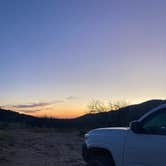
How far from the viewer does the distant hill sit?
39.0 meters

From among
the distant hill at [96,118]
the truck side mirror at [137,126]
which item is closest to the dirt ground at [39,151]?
the distant hill at [96,118]

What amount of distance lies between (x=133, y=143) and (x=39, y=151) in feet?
40.7

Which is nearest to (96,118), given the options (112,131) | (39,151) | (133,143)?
(39,151)

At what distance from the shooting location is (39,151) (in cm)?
2384

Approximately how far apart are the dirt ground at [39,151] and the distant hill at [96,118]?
6.68m

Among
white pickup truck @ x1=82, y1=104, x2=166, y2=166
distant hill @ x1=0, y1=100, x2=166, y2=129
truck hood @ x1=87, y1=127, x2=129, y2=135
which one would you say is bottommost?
white pickup truck @ x1=82, y1=104, x2=166, y2=166

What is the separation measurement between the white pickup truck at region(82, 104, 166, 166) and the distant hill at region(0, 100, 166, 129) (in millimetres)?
20458

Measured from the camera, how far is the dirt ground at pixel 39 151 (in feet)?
66.4

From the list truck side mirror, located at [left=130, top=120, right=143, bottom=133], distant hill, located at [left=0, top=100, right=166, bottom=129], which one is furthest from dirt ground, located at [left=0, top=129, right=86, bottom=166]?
truck side mirror, located at [left=130, top=120, right=143, bottom=133]

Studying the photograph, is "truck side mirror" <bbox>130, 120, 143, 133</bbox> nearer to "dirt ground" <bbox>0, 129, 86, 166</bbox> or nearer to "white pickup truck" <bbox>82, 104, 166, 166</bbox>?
"white pickup truck" <bbox>82, 104, 166, 166</bbox>

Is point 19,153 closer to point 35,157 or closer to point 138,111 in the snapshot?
point 35,157

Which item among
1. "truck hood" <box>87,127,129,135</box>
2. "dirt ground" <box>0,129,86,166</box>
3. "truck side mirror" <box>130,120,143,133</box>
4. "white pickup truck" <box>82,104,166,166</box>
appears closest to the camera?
"white pickup truck" <box>82,104,166,166</box>

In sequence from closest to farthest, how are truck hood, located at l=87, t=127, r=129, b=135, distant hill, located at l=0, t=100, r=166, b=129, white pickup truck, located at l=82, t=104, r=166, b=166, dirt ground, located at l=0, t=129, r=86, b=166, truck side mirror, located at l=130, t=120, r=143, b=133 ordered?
white pickup truck, located at l=82, t=104, r=166, b=166, truck side mirror, located at l=130, t=120, r=143, b=133, truck hood, located at l=87, t=127, r=129, b=135, dirt ground, located at l=0, t=129, r=86, b=166, distant hill, located at l=0, t=100, r=166, b=129

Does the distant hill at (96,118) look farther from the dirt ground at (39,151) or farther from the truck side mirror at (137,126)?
the truck side mirror at (137,126)
